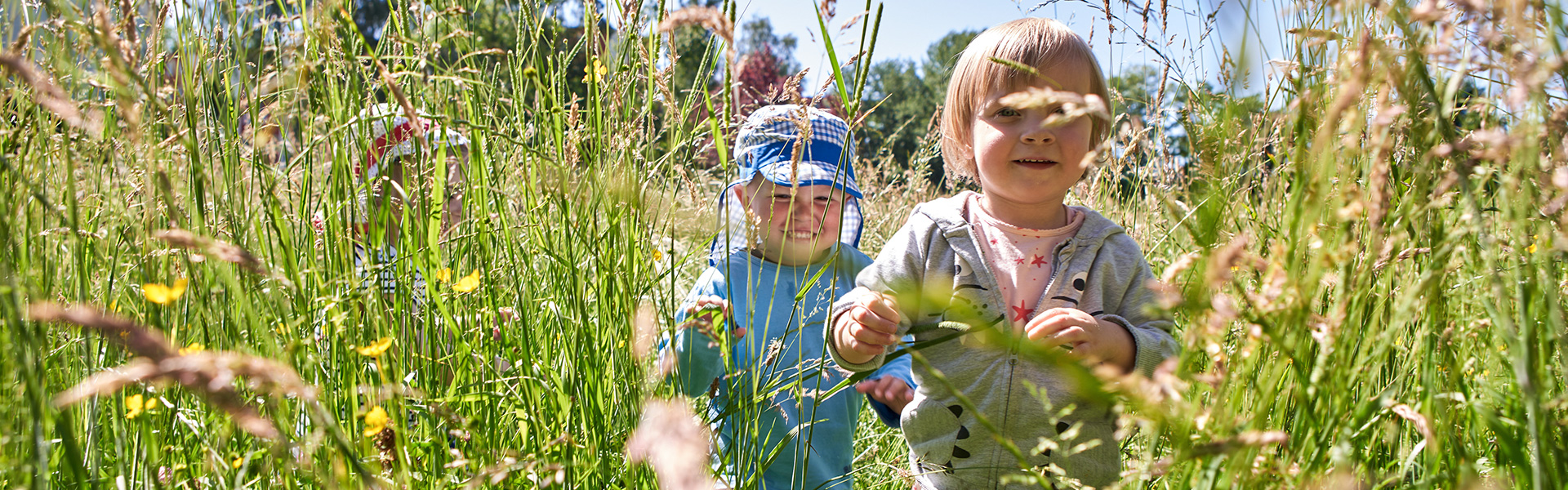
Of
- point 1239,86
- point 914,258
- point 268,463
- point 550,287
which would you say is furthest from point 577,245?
point 1239,86

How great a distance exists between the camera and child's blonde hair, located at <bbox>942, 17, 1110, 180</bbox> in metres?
1.53

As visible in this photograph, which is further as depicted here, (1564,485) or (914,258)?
(914,258)

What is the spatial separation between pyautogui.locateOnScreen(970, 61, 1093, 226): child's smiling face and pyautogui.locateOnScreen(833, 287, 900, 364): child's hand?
38 centimetres

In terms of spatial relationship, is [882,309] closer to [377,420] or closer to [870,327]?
[870,327]

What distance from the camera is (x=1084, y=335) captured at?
1.16m

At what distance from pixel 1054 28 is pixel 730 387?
1039 mm

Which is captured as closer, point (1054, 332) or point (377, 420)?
point (377, 420)

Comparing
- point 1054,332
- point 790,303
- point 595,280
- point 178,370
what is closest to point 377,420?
point 595,280

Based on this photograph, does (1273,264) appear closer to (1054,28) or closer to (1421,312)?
(1421,312)

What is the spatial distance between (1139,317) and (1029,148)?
33 centimetres

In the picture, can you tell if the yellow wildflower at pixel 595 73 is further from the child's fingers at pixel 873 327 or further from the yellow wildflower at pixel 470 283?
the child's fingers at pixel 873 327

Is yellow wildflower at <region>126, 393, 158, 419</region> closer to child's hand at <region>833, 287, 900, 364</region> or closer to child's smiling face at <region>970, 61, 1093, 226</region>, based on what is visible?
child's hand at <region>833, 287, 900, 364</region>

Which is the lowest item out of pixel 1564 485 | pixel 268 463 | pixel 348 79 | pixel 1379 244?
pixel 268 463

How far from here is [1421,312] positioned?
79 cm
